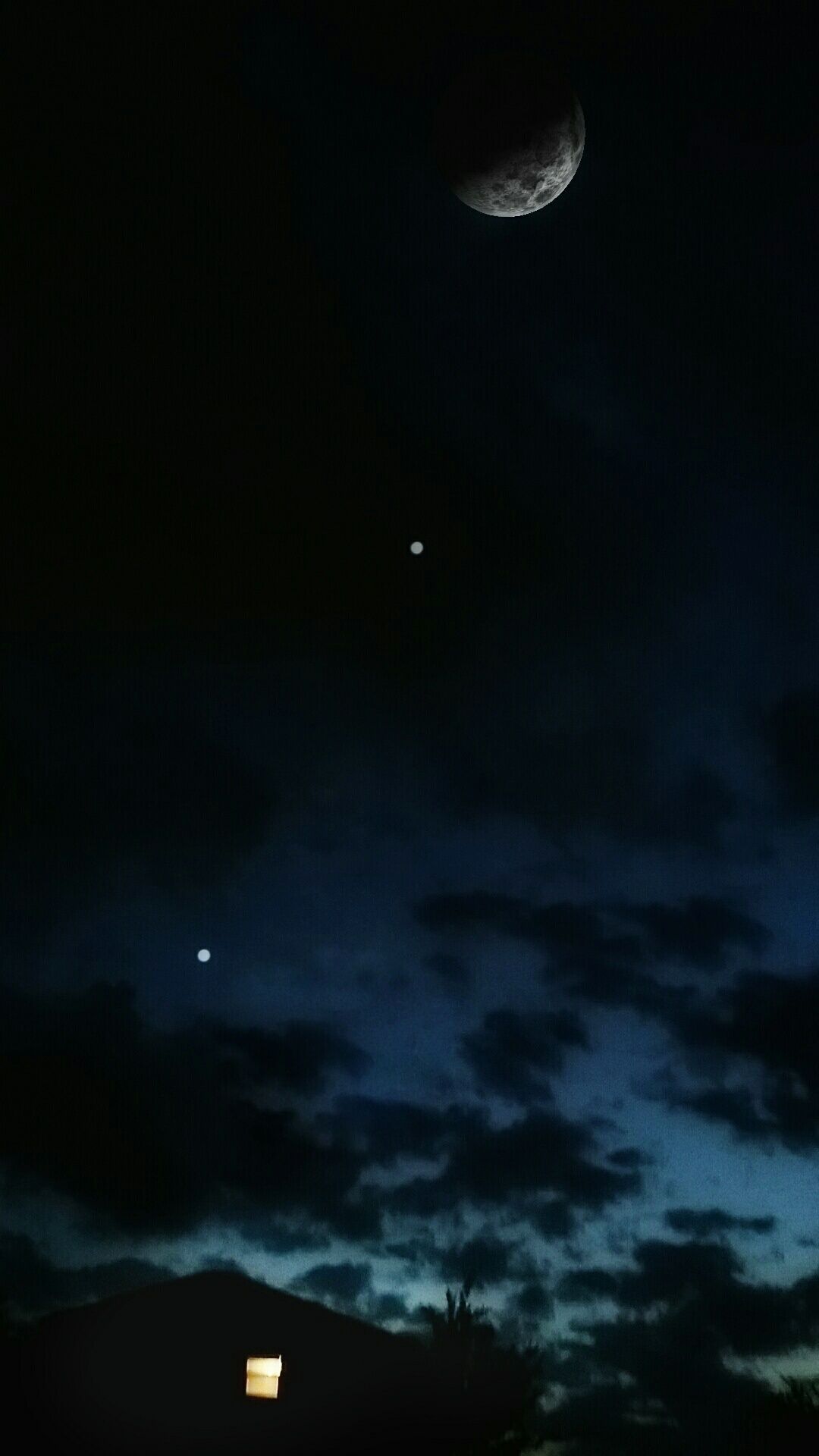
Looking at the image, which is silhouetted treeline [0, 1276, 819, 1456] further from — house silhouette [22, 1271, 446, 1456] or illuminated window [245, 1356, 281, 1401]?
illuminated window [245, 1356, 281, 1401]

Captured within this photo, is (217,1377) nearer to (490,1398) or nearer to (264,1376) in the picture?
(490,1398)

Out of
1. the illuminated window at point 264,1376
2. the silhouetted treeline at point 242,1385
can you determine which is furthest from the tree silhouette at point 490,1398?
the illuminated window at point 264,1376

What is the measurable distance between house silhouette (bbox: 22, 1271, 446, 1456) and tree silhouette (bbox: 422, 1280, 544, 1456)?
517 millimetres

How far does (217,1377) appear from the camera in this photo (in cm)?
2284

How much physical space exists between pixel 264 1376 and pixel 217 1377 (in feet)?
36.8

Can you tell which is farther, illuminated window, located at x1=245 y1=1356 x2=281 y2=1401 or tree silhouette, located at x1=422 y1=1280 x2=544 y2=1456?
tree silhouette, located at x1=422 y1=1280 x2=544 y2=1456

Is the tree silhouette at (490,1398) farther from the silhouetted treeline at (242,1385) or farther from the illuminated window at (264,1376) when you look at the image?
the illuminated window at (264,1376)

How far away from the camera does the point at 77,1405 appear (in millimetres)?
21953

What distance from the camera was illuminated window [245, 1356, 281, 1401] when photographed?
44.4 ft

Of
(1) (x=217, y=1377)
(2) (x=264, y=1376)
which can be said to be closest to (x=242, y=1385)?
(1) (x=217, y=1377)

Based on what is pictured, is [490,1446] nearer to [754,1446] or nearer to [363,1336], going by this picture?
[363,1336]

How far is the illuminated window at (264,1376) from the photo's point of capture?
44.4 feet

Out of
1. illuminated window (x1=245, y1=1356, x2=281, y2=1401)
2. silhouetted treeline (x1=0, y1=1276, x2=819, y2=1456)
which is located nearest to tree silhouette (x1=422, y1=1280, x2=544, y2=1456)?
silhouetted treeline (x1=0, y1=1276, x2=819, y2=1456)

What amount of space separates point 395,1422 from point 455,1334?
50.1 feet
